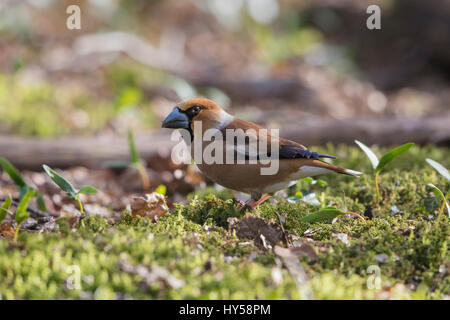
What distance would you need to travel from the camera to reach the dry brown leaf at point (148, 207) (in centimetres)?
355

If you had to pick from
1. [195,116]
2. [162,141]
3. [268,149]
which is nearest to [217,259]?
[268,149]

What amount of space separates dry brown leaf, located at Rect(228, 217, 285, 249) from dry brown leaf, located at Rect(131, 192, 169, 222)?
0.63 m

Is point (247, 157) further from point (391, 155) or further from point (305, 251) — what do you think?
point (391, 155)

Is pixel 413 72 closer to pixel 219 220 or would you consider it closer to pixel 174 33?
pixel 174 33

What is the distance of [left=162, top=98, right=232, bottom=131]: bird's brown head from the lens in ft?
12.4

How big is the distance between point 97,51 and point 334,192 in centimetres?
750

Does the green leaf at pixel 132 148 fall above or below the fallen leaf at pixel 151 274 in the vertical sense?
above

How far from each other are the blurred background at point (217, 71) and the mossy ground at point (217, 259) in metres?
3.07

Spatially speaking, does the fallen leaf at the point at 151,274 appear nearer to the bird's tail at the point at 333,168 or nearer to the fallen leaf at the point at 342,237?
the fallen leaf at the point at 342,237

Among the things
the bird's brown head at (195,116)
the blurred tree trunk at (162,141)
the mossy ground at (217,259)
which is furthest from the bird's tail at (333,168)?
the blurred tree trunk at (162,141)

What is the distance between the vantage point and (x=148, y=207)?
3598 mm

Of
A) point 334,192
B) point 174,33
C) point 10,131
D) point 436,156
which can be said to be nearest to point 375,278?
point 334,192

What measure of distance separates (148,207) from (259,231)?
35.6 inches

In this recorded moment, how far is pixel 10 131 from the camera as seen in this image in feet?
22.2
